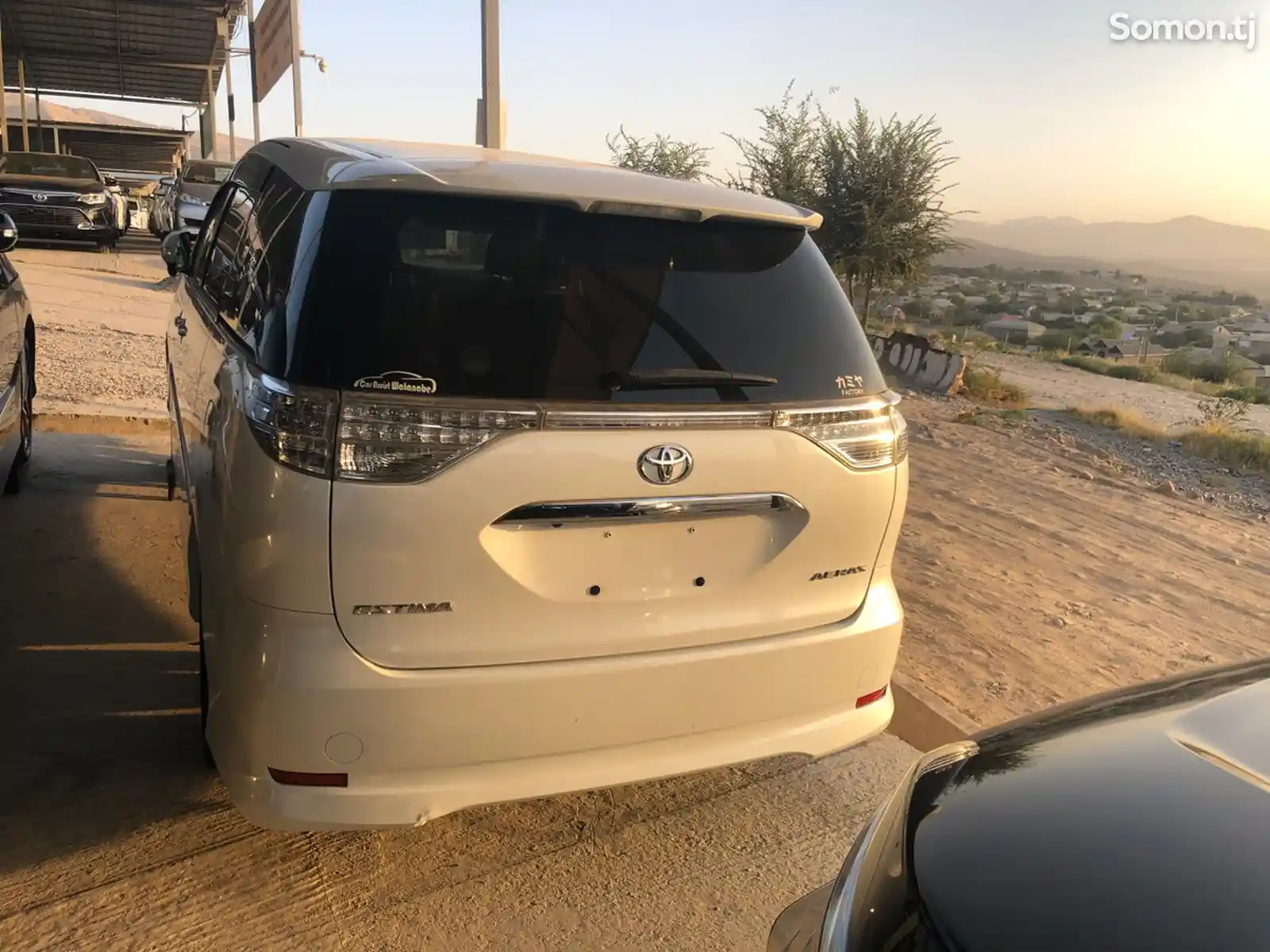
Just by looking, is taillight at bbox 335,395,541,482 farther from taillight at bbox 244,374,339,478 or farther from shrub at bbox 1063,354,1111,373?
shrub at bbox 1063,354,1111,373

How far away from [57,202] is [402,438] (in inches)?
792

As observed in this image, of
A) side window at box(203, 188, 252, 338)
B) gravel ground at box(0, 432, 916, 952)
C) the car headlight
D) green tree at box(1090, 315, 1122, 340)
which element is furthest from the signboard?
green tree at box(1090, 315, 1122, 340)

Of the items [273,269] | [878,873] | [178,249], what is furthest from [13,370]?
[878,873]

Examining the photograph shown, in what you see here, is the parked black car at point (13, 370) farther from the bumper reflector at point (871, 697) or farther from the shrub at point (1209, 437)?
the shrub at point (1209, 437)

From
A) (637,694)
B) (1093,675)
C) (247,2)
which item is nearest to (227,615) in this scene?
(637,694)

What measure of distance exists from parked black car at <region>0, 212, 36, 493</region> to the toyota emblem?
152 inches

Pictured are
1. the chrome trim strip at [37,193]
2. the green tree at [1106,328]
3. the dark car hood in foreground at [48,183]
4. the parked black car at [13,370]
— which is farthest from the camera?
the green tree at [1106,328]

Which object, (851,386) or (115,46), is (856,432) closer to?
(851,386)

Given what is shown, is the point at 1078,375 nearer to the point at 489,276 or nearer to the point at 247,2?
the point at 247,2

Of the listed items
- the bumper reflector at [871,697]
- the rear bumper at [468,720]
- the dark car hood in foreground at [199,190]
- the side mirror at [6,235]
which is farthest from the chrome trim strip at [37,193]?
the bumper reflector at [871,697]

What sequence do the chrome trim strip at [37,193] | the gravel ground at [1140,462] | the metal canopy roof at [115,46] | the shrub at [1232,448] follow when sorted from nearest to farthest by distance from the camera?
the gravel ground at [1140,462], the shrub at [1232,448], the chrome trim strip at [37,193], the metal canopy roof at [115,46]

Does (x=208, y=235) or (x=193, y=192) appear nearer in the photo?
(x=208, y=235)

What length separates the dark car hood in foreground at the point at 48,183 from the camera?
19.0 m

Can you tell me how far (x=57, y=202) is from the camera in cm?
1911
